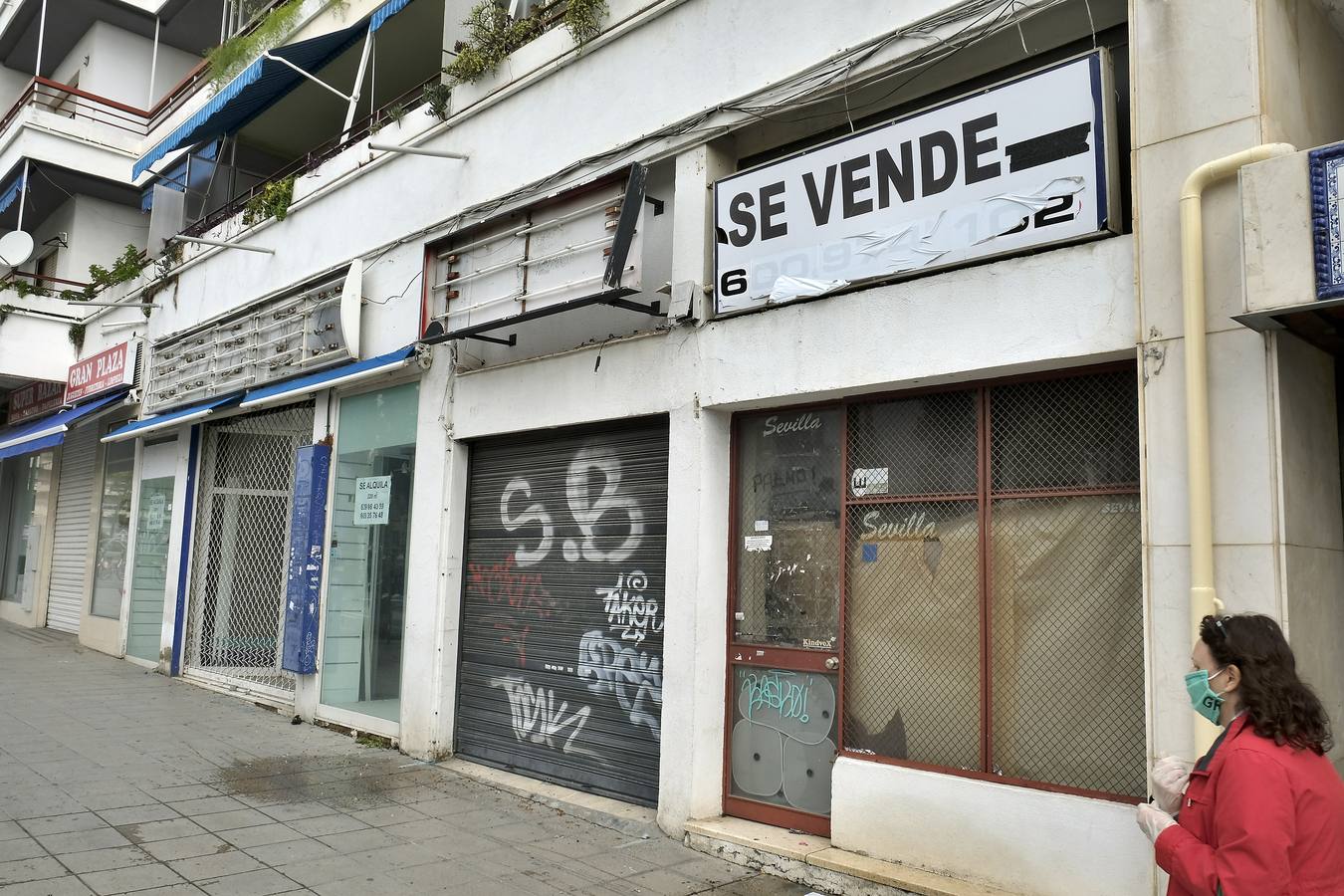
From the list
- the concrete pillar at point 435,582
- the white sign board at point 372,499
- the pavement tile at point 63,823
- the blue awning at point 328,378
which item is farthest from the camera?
the white sign board at point 372,499

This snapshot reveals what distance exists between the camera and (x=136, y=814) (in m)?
6.64

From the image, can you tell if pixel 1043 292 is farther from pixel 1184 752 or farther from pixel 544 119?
pixel 544 119

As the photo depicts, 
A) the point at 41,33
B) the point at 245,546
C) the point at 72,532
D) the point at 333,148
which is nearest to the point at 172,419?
the point at 245,546

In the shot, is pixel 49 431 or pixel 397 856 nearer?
pixel 397 856

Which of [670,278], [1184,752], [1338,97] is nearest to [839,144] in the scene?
[670,278]

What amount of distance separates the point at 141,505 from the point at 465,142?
871 centimetres

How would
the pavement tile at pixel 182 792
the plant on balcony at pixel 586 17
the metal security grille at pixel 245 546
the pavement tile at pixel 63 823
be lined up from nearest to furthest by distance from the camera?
the pavement tile at pixel 63 823 → the pavement tile at pixel 182 792 → the plant on balcony at pixel 586 17 → the metal security grille at pixel 245 546

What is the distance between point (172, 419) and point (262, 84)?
175 inches

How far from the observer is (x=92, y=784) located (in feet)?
24.0

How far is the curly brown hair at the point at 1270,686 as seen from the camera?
106 inches

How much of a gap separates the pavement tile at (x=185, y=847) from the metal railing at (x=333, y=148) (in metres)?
6.99

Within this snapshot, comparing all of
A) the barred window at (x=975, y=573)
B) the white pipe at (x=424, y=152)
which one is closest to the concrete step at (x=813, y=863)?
the barred window at (x=975, y=573)

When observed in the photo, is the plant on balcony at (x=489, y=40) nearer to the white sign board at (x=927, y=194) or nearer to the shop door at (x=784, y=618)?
the white sign board at (x=927, y=194)

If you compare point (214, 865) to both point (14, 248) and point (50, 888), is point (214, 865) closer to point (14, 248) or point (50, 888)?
point (50, 888)
